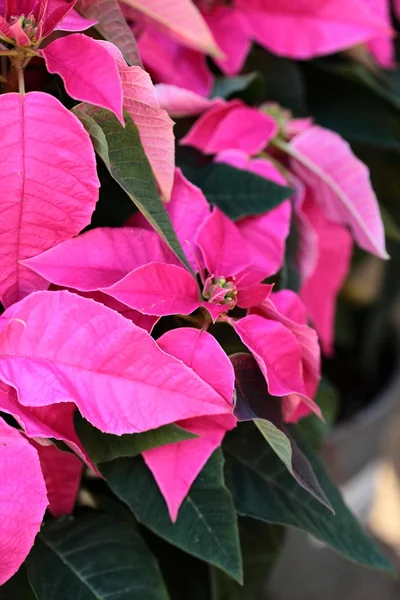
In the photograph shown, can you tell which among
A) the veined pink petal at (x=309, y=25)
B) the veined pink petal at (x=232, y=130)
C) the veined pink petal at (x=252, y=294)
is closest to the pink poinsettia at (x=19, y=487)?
the veined pink petal at (x=252, y=294)

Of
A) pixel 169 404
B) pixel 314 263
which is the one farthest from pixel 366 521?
pixel 169 404

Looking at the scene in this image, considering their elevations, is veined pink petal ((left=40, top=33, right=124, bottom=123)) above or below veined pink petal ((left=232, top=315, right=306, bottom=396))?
above

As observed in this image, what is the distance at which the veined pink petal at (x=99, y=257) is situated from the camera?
28 cm

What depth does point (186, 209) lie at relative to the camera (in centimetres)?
→ 34

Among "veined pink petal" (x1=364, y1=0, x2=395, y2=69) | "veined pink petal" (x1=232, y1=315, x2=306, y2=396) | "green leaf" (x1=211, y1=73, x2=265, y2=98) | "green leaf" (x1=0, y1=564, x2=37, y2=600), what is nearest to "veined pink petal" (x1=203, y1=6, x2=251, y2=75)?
"green leaf" (x1=211, y1=73, x2=265, y2=98)

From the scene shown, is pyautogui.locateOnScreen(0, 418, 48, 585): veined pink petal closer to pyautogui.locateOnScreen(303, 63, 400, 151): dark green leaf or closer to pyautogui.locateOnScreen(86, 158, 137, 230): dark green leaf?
pyautogui.locateOnScreen(86, 158, 137, 230): dark green leaf

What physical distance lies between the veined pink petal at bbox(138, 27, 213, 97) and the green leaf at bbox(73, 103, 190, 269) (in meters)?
0.13

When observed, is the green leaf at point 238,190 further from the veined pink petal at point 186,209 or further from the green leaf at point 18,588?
the green leaf at point 18,588

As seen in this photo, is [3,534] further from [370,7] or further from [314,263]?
[370,7]

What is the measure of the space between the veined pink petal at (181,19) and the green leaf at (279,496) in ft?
0.68

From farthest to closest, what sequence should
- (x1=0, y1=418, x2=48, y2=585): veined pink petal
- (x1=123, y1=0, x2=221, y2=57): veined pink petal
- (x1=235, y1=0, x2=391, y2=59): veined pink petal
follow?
(x1=235, y1=0, x2=391, y2=59): veined pink petal
(x1=123, y1=0, x2=221, y2=57): veined pink petal
(x1=0, y1=418, x2=48, y2=585): veined pink petal

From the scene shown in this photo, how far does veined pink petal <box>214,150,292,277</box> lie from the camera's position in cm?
36

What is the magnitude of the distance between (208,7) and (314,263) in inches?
7.7

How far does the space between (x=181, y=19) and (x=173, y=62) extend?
0.06m
